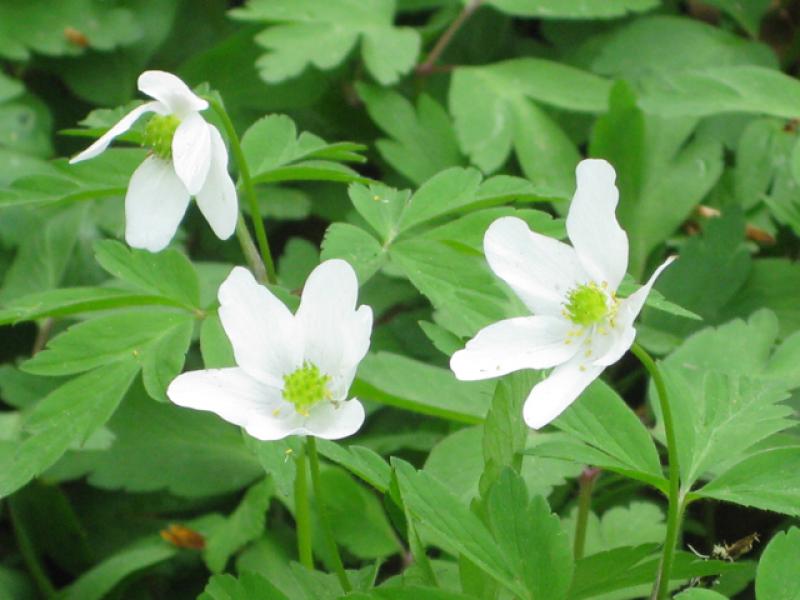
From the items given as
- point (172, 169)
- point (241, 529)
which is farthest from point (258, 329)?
point (241, 529)

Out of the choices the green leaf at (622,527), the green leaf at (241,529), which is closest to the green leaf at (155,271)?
the green leaf at (241,529)

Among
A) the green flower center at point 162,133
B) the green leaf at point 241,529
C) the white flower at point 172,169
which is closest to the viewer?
the white flower at point 172,169

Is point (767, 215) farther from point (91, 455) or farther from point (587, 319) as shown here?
point (91, 455)

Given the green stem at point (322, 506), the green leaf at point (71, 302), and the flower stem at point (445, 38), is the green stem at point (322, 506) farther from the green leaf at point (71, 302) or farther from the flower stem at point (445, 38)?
the flower stem at point (445, 38)

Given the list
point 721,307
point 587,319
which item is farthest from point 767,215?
point 587,319

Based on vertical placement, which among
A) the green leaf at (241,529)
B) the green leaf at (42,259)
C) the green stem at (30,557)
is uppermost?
the green leaf at (42,259)

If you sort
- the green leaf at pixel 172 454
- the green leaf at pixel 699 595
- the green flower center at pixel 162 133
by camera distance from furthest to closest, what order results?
1. the green leaf at pixel 172 454
2. the green flower center at pixel 162 133
3. the green leaf at pixel 699 595

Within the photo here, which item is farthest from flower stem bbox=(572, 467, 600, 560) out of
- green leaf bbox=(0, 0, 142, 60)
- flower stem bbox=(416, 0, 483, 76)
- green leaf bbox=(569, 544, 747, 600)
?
green leaf bbox=(0, 0, 142, 60)
